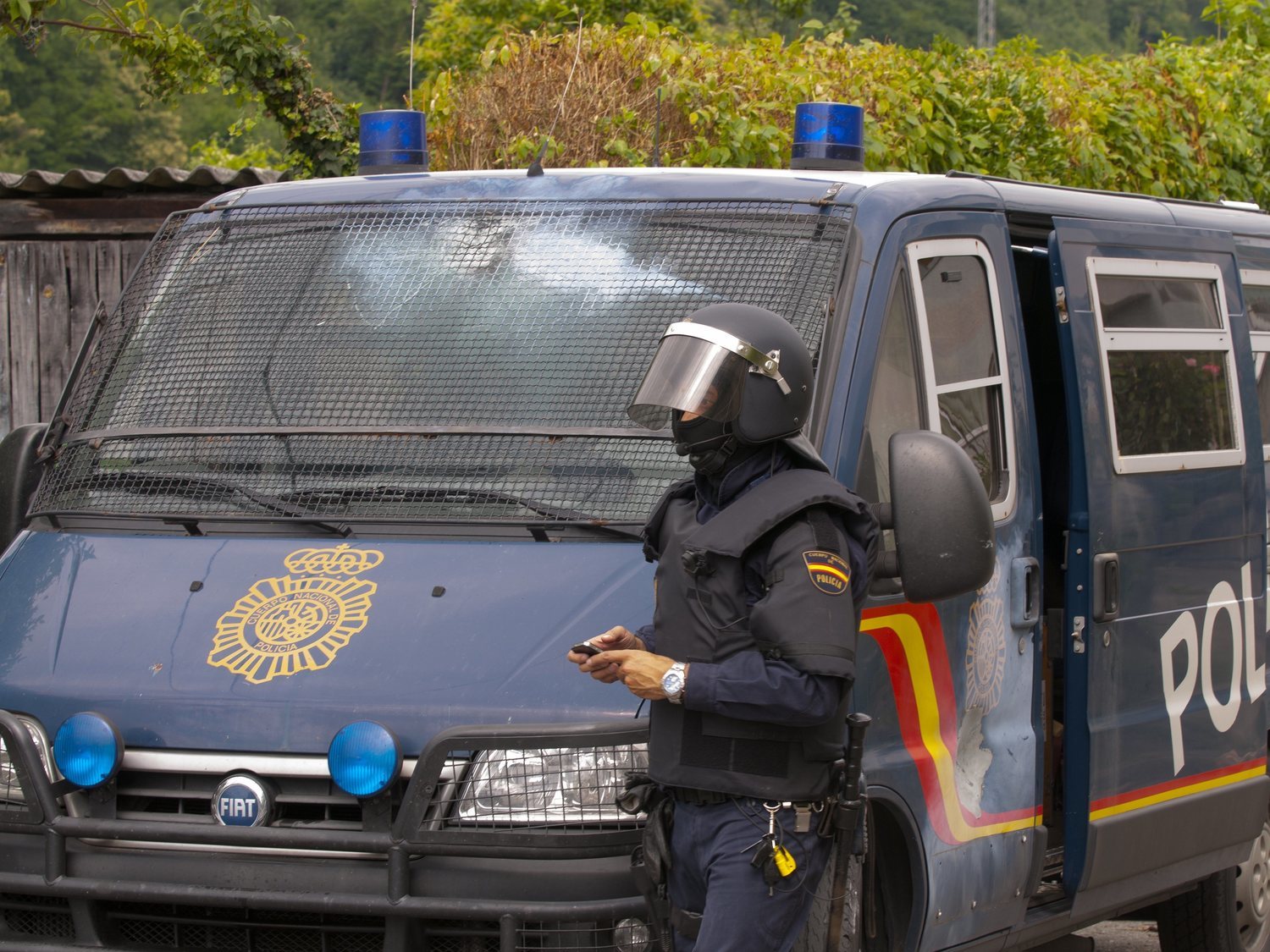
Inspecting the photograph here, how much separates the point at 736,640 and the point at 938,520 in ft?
1.85

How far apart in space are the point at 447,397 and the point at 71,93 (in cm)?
5452

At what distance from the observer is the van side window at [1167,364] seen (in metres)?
5.09

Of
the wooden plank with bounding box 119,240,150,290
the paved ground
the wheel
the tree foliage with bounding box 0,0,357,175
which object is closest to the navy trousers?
the wheel

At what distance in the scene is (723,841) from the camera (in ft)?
11.5

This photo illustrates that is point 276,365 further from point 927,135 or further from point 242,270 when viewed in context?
point 927,135

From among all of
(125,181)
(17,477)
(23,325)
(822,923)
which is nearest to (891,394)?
(822,923)

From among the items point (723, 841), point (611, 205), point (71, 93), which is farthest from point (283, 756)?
point (71, 93)

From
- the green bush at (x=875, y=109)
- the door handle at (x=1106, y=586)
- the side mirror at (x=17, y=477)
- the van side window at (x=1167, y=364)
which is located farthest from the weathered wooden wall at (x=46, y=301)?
the door handle at (x=1106, y=586)

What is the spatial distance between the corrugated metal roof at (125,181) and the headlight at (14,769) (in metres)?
5.17

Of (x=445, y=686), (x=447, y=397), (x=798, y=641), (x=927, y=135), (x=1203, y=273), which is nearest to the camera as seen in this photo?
(x=798, y=641)

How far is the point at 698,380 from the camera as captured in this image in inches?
141

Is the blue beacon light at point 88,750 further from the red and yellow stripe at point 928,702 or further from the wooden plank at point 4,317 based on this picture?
the wooden plank at point 4,317

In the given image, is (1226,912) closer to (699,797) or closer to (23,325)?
(699,797)

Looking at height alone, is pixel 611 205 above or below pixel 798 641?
above
